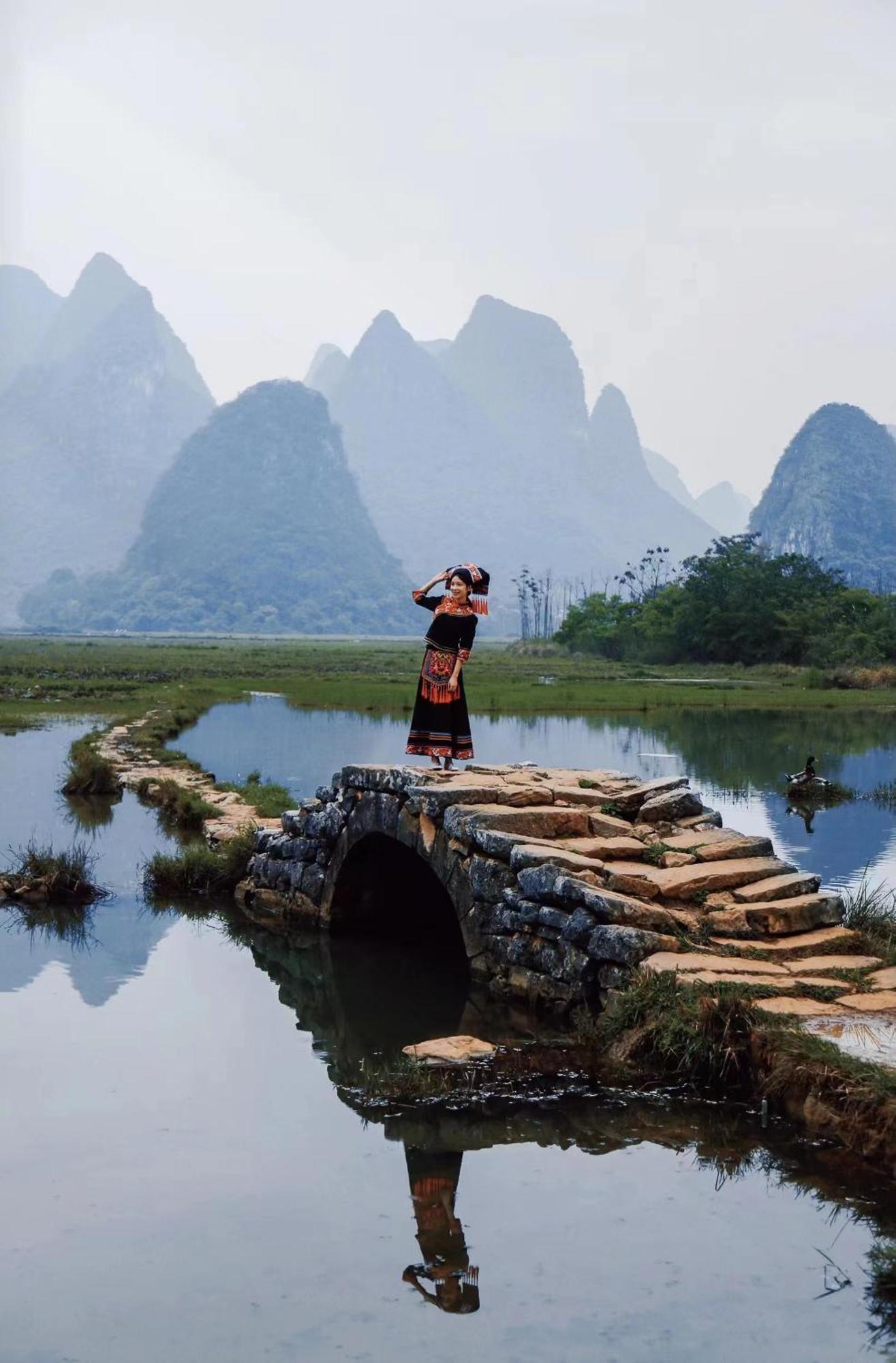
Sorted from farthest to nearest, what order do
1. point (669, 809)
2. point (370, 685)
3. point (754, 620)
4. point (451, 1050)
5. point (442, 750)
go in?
point (754, 620)
point (370, 685)
point (442, 750)
point (669, 809)
point (451, 1050)

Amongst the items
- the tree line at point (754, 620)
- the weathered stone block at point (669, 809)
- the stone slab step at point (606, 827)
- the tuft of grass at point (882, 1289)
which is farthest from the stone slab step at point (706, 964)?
the tree line at point (754, 620)

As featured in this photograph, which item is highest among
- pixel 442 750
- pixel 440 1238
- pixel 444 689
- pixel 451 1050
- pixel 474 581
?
pixel 474 581

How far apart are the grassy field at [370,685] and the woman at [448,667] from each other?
19.2m

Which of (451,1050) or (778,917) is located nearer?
(451,1050)

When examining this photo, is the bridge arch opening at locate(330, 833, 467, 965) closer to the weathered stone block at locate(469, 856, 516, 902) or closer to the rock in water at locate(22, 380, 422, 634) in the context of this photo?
the weathered stone block at locate(469, 856, 516, 902)

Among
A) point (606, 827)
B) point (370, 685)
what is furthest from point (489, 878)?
point (370, 685)

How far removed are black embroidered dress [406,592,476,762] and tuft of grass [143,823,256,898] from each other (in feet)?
8.11

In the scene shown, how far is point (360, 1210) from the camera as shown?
588 centimetres

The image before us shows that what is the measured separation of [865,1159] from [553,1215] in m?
1.42

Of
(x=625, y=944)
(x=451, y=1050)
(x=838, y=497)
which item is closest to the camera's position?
(x=451, y=1050)

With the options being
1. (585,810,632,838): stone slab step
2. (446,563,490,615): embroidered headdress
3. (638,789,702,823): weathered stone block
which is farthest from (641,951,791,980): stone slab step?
(446,563,490,615): embroidered headdress

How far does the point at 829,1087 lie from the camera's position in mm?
6363

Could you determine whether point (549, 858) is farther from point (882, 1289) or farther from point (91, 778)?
point (91, 778)

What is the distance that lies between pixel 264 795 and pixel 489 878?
8.41 metres
